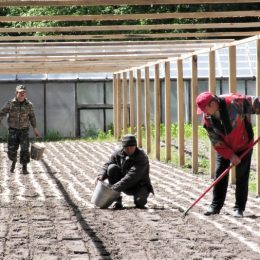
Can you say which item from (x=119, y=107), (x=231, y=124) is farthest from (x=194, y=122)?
(x=119, y=107)

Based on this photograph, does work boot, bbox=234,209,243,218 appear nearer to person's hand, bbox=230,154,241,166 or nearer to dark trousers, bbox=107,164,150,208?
person's hand, bbox=230,154,241,166

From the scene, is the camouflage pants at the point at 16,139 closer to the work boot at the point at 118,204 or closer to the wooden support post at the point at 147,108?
the wooden support post at the point at 147,108

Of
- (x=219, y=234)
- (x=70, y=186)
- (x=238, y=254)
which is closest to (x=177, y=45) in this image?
(x=70, y=186)

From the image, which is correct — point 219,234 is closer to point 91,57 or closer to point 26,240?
point 26,240

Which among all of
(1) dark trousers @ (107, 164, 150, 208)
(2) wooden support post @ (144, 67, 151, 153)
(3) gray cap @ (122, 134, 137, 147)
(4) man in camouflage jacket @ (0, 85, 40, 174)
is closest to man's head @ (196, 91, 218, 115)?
(3) gray cap @ (122, 134, 137, 147)

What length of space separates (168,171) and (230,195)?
428 centimetres

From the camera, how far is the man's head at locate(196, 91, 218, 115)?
864 cm

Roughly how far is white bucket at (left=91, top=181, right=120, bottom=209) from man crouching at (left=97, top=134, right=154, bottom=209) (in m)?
0.07

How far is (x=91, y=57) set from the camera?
1917 cm

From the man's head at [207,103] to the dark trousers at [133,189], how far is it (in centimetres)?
172

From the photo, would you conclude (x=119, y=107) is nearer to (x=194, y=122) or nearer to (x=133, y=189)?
(x=194, y=122)

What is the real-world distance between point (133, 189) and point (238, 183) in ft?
5.03

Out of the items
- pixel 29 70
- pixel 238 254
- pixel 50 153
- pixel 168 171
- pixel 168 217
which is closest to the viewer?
pixel 238 254

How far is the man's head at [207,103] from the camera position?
28.3 feet
